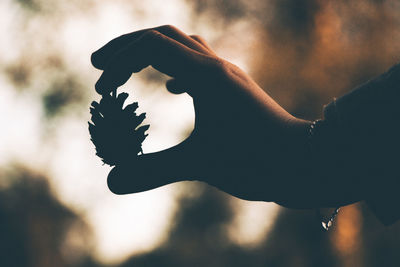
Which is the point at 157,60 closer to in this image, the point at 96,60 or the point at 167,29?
the point at 167,29

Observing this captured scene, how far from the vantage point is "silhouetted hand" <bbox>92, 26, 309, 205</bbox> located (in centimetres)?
191

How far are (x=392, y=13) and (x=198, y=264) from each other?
29.8m

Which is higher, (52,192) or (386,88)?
(52,192)

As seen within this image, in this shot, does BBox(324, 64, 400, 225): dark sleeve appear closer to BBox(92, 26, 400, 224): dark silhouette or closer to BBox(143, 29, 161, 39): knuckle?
BBox(92, 26, 400, 224): dark silhouette

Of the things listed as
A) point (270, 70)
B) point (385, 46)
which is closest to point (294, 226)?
point (270, 70)

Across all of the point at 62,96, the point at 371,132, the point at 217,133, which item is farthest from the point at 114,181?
the point at 62,96

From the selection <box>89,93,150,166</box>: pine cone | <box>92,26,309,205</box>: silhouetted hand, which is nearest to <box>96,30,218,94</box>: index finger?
<box>92,26,309,205</box>: silhouetted hand

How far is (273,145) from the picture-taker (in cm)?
191

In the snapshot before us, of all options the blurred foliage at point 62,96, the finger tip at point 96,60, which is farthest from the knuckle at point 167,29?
the blurred foliage at point 62,96

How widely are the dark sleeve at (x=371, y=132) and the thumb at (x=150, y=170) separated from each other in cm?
77

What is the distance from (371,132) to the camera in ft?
5.35

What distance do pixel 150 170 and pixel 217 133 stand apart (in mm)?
403

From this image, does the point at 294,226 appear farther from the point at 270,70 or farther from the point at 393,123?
the point at 393,123

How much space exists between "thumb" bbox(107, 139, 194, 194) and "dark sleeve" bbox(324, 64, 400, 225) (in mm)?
766
